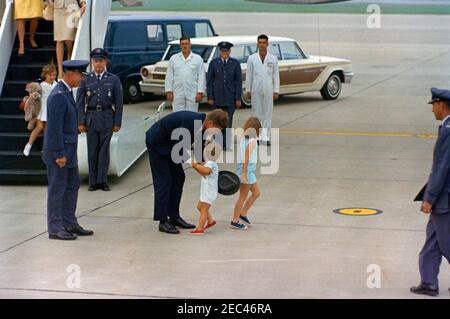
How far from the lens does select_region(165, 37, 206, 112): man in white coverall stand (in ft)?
52.6

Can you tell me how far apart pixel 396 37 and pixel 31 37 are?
98.5ft

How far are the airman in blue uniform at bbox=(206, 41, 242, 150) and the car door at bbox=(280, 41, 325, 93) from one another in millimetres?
7023

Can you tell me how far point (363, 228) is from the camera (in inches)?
440

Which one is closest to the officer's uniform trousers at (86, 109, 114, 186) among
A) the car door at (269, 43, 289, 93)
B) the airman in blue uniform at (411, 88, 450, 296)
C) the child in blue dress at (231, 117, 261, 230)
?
the child in blue dress at (231, 117, 261, 230)

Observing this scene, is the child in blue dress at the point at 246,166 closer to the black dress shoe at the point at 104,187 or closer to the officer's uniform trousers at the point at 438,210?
the black dress shoe at the point at 104,187

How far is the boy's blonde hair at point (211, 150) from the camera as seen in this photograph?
1067cm

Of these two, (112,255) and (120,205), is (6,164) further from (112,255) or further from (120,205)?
(112,255)

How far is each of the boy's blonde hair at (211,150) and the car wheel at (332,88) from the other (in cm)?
1348

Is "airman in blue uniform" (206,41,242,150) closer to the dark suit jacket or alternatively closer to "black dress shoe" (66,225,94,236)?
the dark suit jacket

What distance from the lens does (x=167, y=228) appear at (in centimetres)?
1102

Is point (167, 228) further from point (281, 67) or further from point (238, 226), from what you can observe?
point (281, 67)

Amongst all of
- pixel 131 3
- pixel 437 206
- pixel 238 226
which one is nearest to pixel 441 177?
pixel 437 206

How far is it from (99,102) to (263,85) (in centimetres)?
414
